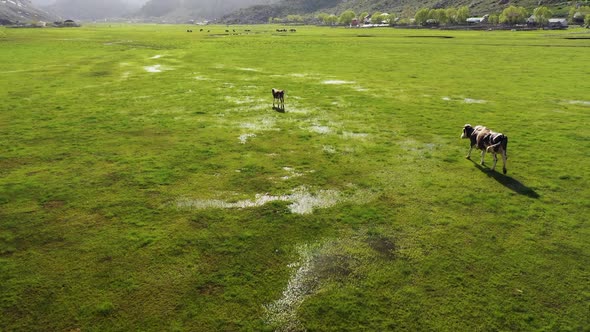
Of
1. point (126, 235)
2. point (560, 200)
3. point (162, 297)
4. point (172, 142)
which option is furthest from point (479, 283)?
point (172, 142)

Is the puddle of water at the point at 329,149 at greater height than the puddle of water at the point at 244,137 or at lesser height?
lesser

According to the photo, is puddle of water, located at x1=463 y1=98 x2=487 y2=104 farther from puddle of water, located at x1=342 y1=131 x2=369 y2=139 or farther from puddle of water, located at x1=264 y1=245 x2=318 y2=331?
puddle of water, located at x1=264 y1=245 x2=318 y2=331

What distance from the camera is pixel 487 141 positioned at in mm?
18562

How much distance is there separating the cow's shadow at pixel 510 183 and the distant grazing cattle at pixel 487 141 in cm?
37

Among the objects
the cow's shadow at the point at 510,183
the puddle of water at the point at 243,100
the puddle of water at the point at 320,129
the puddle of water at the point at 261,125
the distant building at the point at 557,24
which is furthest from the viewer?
the distant building at the point at 557,24

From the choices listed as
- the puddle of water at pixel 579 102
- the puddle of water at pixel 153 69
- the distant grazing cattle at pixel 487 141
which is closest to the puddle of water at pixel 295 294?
the distant grazing cattle at pixel 487 141

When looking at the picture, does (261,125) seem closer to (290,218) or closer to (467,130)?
(290,218)

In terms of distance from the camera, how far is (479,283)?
1077 cm

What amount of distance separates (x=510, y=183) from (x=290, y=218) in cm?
1105

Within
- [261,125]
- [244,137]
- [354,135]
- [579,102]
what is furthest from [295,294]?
[579,102]

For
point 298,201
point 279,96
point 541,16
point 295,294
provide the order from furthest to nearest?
point 541,16 < point 279,96 < point 298,201 < point 295,294

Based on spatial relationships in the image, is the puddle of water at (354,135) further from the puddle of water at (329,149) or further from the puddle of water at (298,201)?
the puddle of water at (298,201)

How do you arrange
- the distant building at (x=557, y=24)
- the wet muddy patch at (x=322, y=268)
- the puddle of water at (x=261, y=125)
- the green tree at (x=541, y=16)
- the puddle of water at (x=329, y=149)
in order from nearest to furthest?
the wet muddy patch at (x=322, y=268)
the puddle of water at (x=329, y=149)
the puddle of water at (x=261, y=125)
the distant building at (x=557, y=24)
the green tree at (x=541, y=16)

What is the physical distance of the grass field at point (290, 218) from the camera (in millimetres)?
9844
